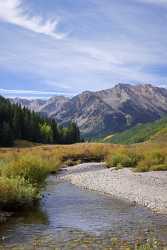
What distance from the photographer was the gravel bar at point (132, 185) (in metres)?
27.7

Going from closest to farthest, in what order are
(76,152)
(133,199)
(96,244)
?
(96,244), (133,199), (76,152)

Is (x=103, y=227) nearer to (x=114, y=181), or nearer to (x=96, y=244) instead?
(x=96, y=244)

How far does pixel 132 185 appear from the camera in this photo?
115ft

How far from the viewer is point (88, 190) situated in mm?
34750

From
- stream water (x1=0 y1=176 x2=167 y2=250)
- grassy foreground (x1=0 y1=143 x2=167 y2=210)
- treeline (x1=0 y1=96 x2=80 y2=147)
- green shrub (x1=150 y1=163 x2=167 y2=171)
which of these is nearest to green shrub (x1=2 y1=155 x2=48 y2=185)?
grassy foreground (x1=0 y1=143 x2=167 y2=210)

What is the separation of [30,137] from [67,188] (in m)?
85.3

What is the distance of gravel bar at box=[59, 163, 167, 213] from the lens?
27712 millimetres

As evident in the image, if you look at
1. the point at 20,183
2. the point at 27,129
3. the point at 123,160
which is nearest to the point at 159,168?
the point at 123,160

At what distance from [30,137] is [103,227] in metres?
101

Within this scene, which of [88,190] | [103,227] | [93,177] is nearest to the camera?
[103,227]

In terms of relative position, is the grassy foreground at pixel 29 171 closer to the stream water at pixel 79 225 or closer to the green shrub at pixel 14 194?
the green shrub at pixel 14 194

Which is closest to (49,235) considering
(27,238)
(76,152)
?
(27,238)

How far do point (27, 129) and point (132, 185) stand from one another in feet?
285

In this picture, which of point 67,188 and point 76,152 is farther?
point 76,152
